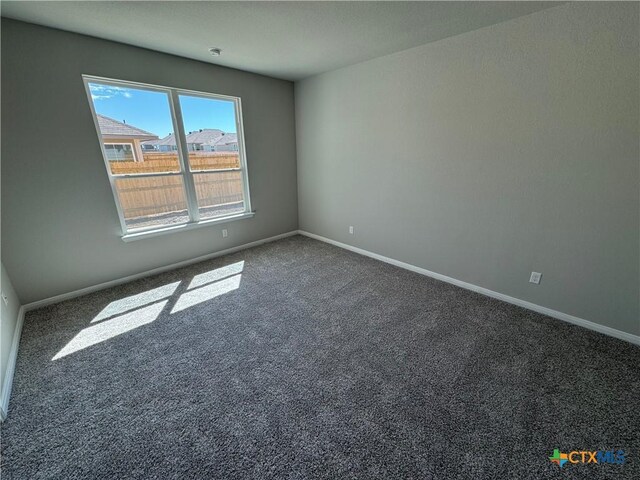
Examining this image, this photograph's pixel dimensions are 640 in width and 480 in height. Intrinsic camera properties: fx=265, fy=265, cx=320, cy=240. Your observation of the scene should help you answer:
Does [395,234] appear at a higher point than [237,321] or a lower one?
higher

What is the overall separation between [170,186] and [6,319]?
1.83 meters

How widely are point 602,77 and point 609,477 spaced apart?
237cm

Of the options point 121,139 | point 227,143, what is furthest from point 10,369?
point 227,143

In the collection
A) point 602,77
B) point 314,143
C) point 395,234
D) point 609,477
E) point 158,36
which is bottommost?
point 609,477

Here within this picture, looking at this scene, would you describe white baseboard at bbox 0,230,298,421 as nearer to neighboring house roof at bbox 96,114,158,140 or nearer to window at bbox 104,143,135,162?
window at bbox 104,143,135,162

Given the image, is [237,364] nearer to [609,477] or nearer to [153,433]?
[153,433]

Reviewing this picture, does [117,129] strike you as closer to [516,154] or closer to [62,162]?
[62,162]

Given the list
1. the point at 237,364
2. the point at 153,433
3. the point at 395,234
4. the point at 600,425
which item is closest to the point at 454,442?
the point at 600,425

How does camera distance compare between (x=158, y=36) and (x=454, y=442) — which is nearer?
(x=454, y=442)

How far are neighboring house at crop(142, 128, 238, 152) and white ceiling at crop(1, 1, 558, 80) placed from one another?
85 centimetres

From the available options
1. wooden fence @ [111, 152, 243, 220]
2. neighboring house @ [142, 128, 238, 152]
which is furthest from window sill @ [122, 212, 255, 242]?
neighboring house @ [142, 128, 238, 152]

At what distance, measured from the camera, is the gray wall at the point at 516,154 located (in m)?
1.85

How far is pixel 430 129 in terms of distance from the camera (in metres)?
2.75

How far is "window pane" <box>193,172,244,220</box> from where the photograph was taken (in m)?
3.50
